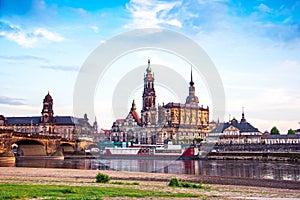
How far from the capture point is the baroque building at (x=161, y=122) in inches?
5039

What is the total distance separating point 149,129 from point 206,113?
67.0 ft

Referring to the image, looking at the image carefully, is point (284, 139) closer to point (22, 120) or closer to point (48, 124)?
point (48, 124)

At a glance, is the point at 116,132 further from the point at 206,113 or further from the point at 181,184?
the point at 181,184

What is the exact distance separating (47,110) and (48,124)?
4.80m

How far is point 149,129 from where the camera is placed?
133125mm

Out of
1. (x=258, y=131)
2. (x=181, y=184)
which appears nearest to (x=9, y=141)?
(x=181, y=184)

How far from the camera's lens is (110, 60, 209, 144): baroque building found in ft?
420

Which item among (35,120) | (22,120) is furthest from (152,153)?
(22,120)

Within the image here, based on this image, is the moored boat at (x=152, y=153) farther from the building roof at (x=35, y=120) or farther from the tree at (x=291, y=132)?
the tree at (x=291, y=132)

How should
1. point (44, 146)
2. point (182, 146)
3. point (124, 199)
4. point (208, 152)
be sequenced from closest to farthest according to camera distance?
point (124, 199) → point (44, 146) → point (208, 152) → point (182, 146)

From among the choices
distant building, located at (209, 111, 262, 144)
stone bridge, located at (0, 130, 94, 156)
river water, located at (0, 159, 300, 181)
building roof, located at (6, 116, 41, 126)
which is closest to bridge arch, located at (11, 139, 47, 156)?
stone bridge, located at (0, 130, 94, 156)

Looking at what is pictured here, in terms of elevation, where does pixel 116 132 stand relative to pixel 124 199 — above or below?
above

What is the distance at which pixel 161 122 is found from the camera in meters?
132

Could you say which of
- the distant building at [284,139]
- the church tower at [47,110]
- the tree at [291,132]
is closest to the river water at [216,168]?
the distant building at [284,139]
